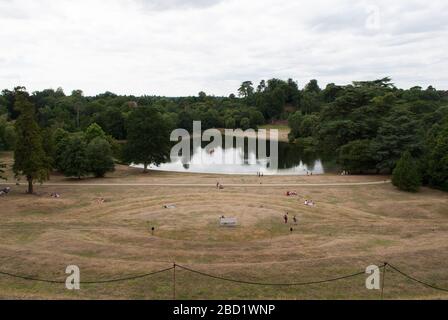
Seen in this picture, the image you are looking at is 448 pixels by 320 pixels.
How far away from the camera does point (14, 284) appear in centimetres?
2506

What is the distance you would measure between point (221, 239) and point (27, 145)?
31431mm

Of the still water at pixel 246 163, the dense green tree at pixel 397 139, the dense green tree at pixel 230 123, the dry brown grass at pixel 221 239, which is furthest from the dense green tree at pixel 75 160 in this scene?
the dense green tree at pixel 230 123

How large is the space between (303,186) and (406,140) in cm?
2058

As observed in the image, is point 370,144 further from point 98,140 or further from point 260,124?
point 260,124

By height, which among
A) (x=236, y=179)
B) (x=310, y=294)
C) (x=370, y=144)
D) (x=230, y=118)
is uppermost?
(x=230, y=118)

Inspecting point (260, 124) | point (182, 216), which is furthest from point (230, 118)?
point (182, 216)

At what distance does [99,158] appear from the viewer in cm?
6788

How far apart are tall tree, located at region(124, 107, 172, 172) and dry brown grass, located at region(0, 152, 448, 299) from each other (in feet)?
57.5

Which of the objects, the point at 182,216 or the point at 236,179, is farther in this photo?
the point at 236,179

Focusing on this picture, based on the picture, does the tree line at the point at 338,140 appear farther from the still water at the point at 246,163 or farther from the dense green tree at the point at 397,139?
the still water at the point at 246,163

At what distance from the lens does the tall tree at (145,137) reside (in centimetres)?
7481

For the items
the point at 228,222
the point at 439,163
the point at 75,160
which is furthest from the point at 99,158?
the point at 439,163
